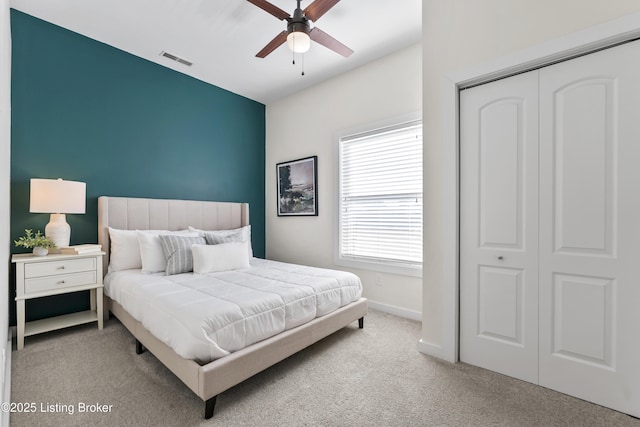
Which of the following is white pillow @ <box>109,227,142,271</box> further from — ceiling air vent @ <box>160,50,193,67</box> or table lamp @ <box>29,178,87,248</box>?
ceiling air vent @ <box>160,50,193,67</box>

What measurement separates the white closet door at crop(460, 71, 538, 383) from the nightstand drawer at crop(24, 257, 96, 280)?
325 centimetres

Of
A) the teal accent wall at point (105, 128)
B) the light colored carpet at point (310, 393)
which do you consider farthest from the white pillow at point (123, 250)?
the light colored carpet at point (310, 393)

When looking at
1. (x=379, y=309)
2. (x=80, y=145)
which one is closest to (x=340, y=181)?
(x=379, y=309)

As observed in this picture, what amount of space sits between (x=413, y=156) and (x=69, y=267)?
3.46 metres

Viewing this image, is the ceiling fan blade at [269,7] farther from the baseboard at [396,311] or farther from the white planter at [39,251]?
the baseboard at [396,311]

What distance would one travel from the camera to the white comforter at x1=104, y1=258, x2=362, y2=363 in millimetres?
1698

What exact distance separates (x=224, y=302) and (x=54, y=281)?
1771mm

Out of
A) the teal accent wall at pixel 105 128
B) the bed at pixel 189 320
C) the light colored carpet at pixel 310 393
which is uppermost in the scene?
the teal accent wall at pixel 105 128

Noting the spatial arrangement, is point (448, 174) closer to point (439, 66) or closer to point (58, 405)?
point (439, 66)

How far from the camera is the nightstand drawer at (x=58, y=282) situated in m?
2.44

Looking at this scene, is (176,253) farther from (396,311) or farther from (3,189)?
(396,311)

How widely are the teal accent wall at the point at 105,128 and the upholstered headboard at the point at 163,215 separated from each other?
0.60 ft

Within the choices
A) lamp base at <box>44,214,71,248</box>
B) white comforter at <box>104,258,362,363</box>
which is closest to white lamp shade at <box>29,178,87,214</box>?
lamp base at <box>44,214,71,248</box>

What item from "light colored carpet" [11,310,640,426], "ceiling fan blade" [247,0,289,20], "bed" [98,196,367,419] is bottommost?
"light colored carpet" [11,310,640,426]
